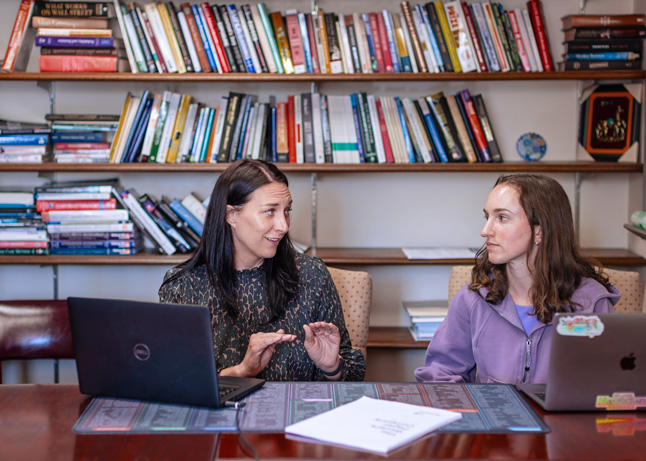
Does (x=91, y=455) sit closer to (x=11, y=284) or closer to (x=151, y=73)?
(x=151, y=73)

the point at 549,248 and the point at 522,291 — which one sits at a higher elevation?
the point at 549,248

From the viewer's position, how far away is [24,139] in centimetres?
285

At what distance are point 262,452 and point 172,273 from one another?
2.98ft

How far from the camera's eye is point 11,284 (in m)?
3.12

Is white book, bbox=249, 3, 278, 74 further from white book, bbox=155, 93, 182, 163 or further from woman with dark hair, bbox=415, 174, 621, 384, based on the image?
woman with dark hair, bbox=415, 174, 621, 384

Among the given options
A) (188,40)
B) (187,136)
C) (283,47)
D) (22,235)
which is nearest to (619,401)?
(283,47)

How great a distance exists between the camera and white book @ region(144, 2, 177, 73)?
279 cm

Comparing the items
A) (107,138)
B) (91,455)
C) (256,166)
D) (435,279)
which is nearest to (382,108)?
(435,279)

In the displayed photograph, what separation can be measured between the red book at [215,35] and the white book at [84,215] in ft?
2.45

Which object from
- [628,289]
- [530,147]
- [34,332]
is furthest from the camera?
[530,147]

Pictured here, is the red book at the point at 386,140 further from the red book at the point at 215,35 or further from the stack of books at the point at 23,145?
the stack of books at the point at 23,145

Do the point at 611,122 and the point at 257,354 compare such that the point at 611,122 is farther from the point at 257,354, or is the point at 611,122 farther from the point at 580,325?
the point at 257,354

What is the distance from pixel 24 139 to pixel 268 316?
1.52 meters

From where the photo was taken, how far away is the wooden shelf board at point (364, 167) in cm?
276
